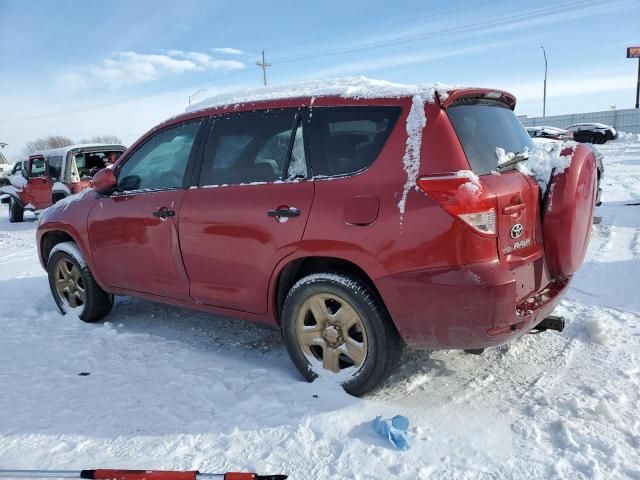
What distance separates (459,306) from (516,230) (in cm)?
53

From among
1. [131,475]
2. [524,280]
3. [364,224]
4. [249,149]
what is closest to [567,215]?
[524,280]

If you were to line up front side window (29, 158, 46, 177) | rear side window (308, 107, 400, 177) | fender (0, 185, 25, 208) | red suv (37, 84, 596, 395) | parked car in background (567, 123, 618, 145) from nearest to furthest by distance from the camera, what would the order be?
red suv (37, 84, 596, 395), rear side window (308, 107, 400, 177), front side window (29, 158, 46, 177), fender (0, 185, 25, 208), parked car in background (567, 123, 618, 145)

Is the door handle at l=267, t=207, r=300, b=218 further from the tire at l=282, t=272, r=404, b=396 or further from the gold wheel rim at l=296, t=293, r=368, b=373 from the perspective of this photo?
the gold wheel rim at l=296, t=293, r=368, b=373

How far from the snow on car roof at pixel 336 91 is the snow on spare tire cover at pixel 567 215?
0.81 meters

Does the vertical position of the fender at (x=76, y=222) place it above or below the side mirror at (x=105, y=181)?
below

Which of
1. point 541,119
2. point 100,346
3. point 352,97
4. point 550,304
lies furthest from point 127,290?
point 541,119

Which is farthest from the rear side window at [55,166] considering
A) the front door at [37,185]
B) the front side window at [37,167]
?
the front side window at [37,167]

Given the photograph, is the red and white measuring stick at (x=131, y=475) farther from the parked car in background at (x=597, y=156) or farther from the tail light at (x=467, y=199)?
the parked car in background at (x=597, y=156)

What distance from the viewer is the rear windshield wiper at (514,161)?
2846 millimetres

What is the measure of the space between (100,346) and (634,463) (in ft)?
11.8

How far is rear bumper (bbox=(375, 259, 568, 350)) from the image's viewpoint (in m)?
2.55

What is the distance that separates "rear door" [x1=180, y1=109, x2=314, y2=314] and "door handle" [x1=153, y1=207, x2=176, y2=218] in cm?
13

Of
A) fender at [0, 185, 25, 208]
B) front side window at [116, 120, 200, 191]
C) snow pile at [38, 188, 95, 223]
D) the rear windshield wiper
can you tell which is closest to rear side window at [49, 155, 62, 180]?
fender at [0, 185, 25, 208]

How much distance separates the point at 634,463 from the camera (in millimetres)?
2334
